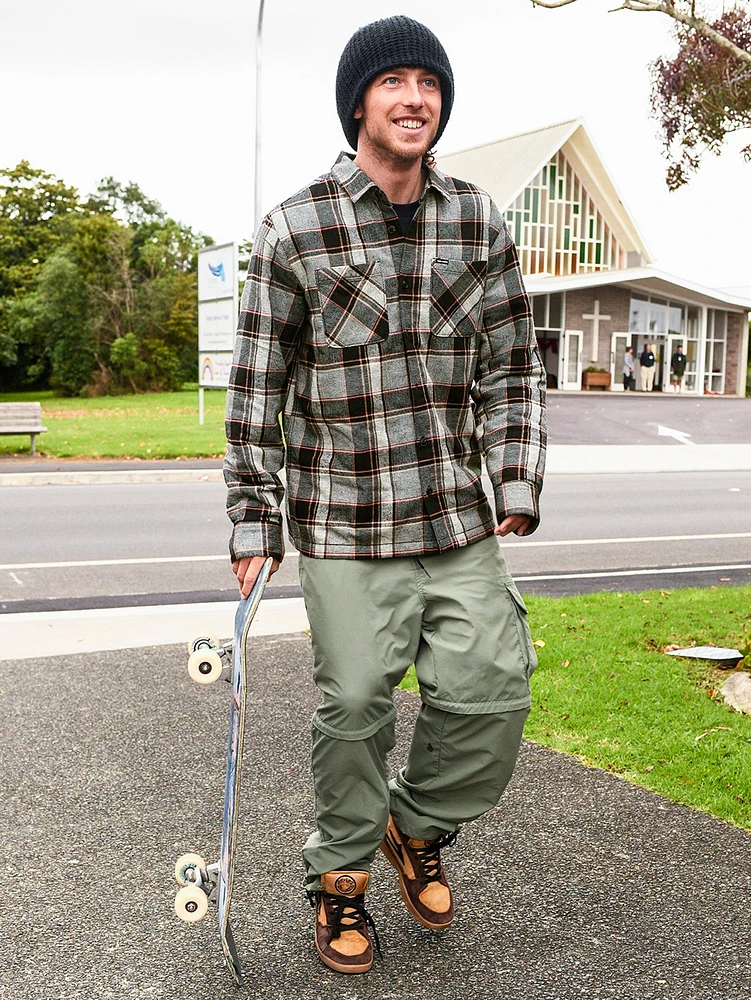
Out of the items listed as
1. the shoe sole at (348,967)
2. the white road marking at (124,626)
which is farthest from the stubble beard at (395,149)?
the white road marking at (124,626)

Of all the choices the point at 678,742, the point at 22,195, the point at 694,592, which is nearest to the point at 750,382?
the point at 22,195

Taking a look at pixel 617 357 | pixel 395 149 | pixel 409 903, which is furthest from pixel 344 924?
pixel 617 357

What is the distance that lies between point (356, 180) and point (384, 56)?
301 millimetres

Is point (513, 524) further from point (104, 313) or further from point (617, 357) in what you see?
point (104, 313)

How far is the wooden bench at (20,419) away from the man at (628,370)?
30.5 meters

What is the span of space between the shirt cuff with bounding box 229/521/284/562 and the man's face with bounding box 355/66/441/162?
38.2 inches

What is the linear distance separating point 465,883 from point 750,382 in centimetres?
5347

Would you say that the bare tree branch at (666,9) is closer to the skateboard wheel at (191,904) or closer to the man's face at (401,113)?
the man's face at (401,113)

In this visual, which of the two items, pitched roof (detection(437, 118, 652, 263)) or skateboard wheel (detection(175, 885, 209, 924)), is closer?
skateboard wheel (detection(175, 885, 209, 924))

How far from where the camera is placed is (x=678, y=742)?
177 inches

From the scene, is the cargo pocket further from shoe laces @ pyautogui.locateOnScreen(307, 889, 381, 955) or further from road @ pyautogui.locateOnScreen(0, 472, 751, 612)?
road @ pyautogui.locateOnScreen(0, 472, 751, 612)

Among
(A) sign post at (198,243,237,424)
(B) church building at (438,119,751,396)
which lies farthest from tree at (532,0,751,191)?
(B) church building at (438,119,751,396)

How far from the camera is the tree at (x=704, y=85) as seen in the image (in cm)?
629

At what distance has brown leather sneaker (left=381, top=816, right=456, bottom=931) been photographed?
3.06 metres
